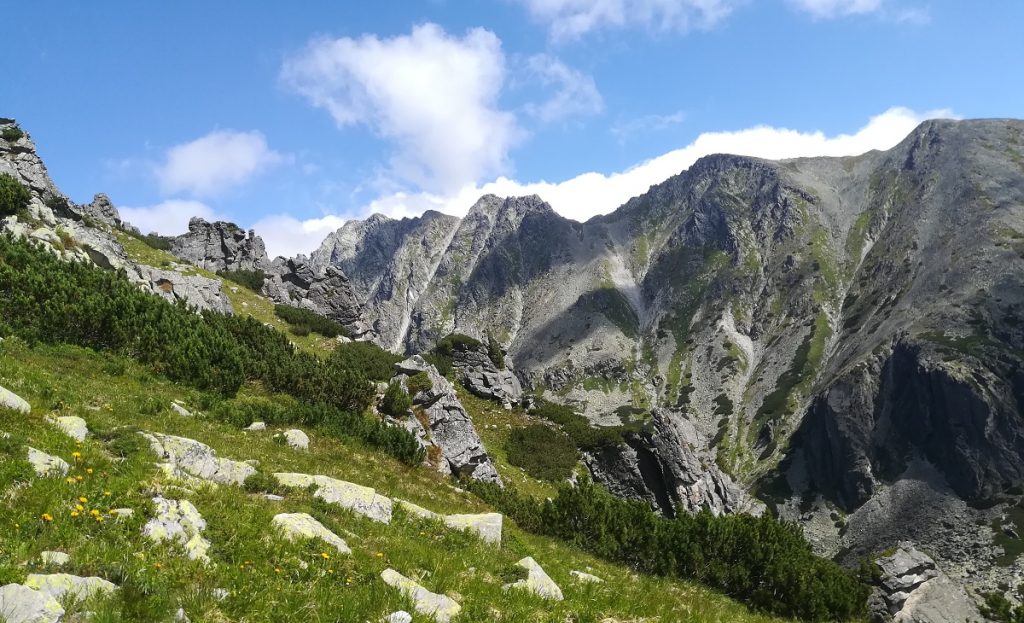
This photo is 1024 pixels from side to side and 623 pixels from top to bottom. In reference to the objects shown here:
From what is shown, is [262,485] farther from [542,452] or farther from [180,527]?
[542,452]

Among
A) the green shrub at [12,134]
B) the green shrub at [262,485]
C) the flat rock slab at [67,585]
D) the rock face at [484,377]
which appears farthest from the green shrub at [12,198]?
the flat rock slab at [67,585]

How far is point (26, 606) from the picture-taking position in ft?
16.8

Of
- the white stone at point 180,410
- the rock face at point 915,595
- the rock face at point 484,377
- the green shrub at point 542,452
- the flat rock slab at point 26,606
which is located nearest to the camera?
the flat rock slab at point 26,606

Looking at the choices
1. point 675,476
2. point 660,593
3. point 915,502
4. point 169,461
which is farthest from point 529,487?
point 915,502

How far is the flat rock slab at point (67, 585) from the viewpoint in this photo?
569cm

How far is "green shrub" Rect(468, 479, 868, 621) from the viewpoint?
60.0 feet

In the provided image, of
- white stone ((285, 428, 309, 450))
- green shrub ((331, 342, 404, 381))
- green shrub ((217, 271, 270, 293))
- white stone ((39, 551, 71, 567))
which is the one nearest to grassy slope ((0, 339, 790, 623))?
white stone ((39, 551, 71, 567))

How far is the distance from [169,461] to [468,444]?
2012 cm

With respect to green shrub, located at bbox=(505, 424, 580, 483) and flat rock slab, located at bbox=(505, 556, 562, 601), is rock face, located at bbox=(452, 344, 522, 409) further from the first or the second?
flat rock slab, located at bbox=(505, 556, 562, 601)

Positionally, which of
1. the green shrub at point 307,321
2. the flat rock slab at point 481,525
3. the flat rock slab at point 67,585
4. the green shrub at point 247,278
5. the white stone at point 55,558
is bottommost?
the flat rock slab at point 481,525

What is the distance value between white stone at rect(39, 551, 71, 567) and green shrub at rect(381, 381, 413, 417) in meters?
22.5

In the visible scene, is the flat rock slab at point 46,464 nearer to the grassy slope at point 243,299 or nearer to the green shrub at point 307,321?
the grassy slope at point 243,299

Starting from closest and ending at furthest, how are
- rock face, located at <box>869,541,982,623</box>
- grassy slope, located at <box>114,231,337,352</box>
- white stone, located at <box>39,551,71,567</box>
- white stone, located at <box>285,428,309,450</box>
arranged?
white stone, located at <box>39,551,71,567</box>, white stone, located at <box>285,428,309,450</box>, rock face, located at <box>869,541,982,623</box>, grassy slope, located at <box>114,231,337,352</box>

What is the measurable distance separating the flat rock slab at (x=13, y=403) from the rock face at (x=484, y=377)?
39.6 metres
